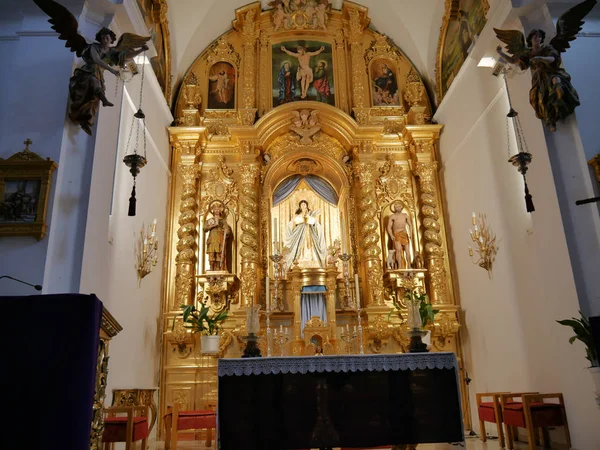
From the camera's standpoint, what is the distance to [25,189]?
15.8 ft

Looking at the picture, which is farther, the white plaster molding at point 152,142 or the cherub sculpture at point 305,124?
the cherub sculpture at point 305,124

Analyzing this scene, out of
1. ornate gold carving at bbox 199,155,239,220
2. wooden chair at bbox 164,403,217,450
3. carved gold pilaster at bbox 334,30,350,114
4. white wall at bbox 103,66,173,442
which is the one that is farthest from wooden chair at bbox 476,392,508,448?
carved gold pilaster at bbox 334,30,350,114

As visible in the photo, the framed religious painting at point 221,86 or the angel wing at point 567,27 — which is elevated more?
the framed religious painting at point 221,86

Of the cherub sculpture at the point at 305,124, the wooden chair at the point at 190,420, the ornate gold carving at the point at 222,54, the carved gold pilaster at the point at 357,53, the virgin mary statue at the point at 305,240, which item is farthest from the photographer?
the ornate gold carving at the point at 222,54

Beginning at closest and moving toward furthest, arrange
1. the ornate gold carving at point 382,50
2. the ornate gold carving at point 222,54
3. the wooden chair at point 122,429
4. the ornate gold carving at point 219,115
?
the wooden chair at point 122,429 → the ornate gold carving at point 219,115 → the ornate gold carving at point 222,54 → the ornate gold carving at point 382,50

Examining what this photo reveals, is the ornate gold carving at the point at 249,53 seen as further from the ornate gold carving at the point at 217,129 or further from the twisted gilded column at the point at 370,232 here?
the twisted gilded column at the point at 370,232

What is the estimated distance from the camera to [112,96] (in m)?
5.80

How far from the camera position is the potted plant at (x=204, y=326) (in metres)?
7.73

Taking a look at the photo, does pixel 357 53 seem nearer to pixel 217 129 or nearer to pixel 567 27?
pixel 217 129

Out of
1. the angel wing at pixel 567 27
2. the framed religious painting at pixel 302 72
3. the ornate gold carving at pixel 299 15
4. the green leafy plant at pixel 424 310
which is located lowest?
the green leafy plant at pixel 424 310

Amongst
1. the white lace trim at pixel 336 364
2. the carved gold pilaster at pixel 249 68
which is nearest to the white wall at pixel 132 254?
A: the carved gold pilaster at pixel 249 68

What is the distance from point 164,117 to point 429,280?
5760 mm

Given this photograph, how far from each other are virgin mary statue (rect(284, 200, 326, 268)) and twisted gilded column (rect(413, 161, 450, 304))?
1948 mm

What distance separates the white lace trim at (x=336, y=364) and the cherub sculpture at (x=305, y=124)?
5.88m
